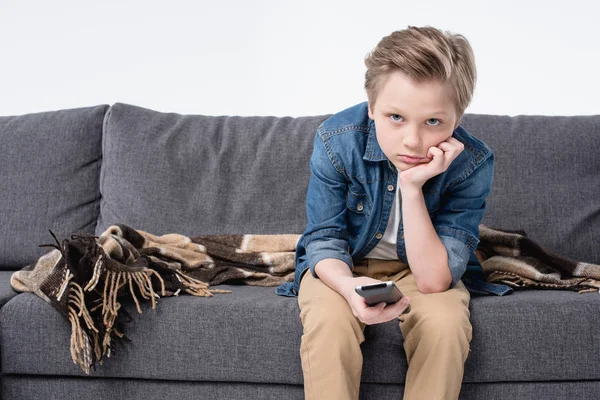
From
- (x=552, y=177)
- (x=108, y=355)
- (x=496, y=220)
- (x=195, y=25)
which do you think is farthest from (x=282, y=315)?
(x=195, y=25)

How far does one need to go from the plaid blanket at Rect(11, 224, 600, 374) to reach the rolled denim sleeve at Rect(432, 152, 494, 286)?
0.27 m

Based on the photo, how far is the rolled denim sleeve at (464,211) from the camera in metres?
1.62

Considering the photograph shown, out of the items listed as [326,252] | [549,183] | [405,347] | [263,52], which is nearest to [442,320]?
[405,347]

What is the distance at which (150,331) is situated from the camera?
1619 mm

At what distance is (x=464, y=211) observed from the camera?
5.39 ft

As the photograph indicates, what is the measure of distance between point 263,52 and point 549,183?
1.25 metres

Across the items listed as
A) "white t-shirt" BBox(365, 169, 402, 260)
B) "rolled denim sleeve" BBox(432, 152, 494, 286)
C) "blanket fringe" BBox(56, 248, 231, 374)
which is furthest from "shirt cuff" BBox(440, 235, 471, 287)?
"blanket fringe" BBox(56, 248, 231, 374)

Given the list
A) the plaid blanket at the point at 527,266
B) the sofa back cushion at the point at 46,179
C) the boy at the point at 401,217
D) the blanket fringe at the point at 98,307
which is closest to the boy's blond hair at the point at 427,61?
the boy at the point at 401,217

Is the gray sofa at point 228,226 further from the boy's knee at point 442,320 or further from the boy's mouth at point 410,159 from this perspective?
the boy's mouth at point 410,159

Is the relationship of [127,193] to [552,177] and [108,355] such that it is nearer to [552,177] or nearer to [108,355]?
[108,355]

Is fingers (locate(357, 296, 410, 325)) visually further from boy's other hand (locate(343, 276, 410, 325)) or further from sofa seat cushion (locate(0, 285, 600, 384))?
sofa seat cushion (locate(0, 285, 600, 384))

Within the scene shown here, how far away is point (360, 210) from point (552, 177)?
2.53ft

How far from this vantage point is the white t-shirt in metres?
1.67

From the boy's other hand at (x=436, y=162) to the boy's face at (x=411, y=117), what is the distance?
0.04 feet
